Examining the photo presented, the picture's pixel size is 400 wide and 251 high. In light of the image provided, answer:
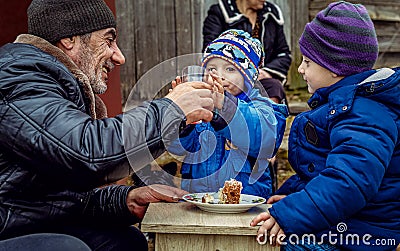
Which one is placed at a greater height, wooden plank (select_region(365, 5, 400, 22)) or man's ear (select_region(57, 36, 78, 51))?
man's ear (select_region(57, 36, 78, 51))

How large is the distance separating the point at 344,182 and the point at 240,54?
1.09 metres

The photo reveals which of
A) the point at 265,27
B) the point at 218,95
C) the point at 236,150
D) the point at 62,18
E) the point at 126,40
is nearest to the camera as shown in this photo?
the point at 62,18

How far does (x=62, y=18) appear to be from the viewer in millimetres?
2525

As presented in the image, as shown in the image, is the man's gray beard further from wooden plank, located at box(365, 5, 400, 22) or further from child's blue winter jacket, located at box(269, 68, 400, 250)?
wooden plank, located at box(365, 5, 400, 22)

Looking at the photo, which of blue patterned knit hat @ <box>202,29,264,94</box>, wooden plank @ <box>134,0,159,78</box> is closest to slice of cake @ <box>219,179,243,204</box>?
blue patterned knit hat @ <box>202,29,264,94</box>

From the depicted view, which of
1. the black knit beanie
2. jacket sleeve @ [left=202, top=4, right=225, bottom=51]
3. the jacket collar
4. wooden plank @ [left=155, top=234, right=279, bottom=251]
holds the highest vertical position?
the black knit beanie

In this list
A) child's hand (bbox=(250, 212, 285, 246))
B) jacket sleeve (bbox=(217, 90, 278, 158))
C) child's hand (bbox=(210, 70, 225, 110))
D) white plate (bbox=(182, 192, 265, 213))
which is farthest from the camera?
jacket sleeve (bbox=(217, 90, 278, 158))

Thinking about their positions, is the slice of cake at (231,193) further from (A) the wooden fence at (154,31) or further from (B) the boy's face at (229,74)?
(A) the wooden fence at (154,31)

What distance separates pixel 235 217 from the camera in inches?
91.0

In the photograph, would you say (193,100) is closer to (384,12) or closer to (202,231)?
(202,231)

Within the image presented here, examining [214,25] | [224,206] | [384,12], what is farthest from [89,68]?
[384,12]

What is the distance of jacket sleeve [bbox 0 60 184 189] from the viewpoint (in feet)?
6.79

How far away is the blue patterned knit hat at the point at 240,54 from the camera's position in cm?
301

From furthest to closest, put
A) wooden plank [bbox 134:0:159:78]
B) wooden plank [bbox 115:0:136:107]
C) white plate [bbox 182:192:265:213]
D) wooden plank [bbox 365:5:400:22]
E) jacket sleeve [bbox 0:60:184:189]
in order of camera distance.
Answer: wooden plank [bbox 365:5:400:22]
wooden plank [bbox 134:0:159:78]
wooden plank [bbox 115:0:136:107]
white plate [bbox 182:192:265:213]
jacket sleeve [bbox 0:60:184:189]
